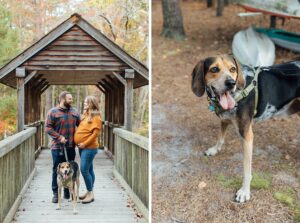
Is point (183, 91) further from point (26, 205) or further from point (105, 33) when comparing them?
point (26, 205)

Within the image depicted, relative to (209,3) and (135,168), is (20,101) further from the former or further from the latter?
(209,3)

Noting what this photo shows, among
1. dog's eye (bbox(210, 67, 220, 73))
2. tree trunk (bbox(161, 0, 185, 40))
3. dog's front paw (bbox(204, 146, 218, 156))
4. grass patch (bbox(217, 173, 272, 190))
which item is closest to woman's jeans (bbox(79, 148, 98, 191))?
dog's eye (bbox(210, 67, 220, 73))

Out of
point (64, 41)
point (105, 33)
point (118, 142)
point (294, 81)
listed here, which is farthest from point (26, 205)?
point (294, 81)

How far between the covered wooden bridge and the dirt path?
0.67 meters

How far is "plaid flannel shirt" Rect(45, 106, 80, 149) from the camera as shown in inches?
83.8

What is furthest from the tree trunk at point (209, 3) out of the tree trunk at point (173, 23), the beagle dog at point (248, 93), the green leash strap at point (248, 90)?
the green leash strap at point (248, 90)

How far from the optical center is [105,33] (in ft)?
8.07

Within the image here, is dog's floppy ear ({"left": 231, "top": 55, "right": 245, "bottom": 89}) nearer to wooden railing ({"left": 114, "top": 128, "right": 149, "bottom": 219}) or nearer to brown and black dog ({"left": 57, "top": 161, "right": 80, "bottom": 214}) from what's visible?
wooden railing ({"left": 114, "top": 128, "right": 149, "bottom": 219})

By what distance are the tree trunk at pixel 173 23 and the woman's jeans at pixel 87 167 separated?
582 centimetres

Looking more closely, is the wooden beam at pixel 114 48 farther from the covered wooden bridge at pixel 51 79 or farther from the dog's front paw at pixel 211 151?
the dog's front paw at pixel 211 151

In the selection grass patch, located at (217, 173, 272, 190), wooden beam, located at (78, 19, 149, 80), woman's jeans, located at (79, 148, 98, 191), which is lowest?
grass patch, located at (217, 173, 272, 190)

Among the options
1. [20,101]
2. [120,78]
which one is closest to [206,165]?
[120,78]

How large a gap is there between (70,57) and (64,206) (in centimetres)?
74

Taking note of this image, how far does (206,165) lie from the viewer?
11.9 feet
